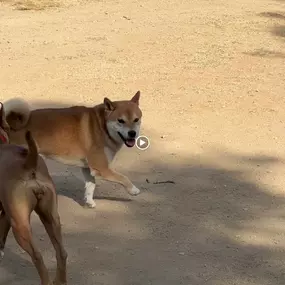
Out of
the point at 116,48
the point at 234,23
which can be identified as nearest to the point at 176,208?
the point at 116,48

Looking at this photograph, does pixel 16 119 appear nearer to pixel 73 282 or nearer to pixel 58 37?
pixel 73 282

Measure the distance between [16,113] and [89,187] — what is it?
954 millimetres

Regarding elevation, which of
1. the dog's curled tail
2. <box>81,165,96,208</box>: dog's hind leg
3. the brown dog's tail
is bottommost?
<box>81,165,96,208</box>: dog's hind leg

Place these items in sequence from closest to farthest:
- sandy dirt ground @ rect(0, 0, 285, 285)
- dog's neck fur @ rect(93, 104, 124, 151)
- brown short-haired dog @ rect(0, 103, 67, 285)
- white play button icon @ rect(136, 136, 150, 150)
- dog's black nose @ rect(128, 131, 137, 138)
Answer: brown short-haired dog @ rect(0, 103, 67, 285) → sandy dirt ground @ rect(0, 0, 285, 285) → dog's black nose @ rect(128, 131, 137, 138) → dog's neck fur @ rect(93, 104, 124, 151) → white play button icon @ rect(136, 136, 150, 150)

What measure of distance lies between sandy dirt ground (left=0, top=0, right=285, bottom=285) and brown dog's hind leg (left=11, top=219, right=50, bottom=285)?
53cm

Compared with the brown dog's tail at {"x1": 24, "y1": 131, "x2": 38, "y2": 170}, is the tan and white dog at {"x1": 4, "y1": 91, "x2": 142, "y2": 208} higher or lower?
lower

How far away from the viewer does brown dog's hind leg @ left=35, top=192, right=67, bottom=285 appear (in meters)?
4.67

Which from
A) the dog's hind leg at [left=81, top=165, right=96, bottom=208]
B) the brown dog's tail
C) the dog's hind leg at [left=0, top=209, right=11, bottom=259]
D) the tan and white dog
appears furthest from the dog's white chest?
the brown dog's tail

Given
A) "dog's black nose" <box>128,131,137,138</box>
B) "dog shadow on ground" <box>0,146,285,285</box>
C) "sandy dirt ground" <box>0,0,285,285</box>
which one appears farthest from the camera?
"dog's black nose" <box>128,131,137,138</box>

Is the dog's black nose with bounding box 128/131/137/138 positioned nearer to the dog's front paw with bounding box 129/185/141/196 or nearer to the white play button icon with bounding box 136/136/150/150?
the dog's front paw with bounding box 129/185/141/196

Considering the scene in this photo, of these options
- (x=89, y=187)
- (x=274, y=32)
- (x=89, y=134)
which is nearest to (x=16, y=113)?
(x=89, y=134)

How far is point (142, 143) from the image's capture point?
791 cm

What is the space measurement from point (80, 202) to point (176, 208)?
34.3 inches

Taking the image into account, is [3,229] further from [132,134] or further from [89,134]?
[132,134]
